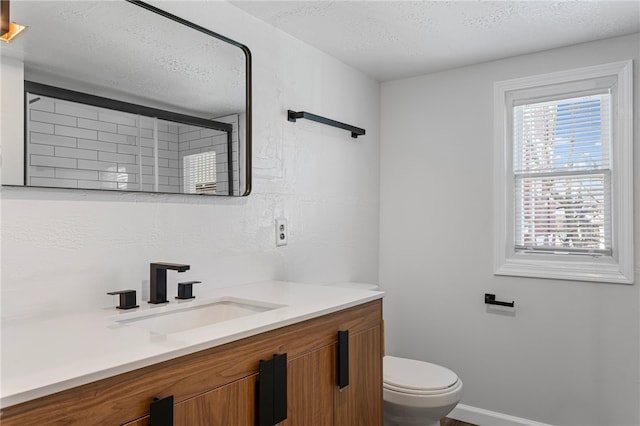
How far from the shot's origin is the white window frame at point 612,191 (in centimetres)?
241

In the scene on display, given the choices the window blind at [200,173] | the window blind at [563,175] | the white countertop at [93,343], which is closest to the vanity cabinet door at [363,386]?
the white countertop at [93,343]

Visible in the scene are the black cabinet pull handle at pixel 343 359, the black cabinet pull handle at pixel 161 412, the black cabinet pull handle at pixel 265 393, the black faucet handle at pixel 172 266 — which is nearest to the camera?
the black cabinet pull handle at pixel 161 412

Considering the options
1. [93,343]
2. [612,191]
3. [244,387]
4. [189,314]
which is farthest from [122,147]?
[612,191]

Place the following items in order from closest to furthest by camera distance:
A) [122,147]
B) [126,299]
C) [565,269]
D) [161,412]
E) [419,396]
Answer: [161,412]
[126,299]
[122,147]
[419,396]
[565,269]

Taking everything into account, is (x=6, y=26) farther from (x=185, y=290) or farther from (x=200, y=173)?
(x=185, y=290)

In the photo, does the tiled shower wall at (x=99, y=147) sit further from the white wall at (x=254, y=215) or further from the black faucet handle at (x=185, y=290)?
the black faucet handle at (x=185, y=290)

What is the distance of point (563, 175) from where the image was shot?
263cm

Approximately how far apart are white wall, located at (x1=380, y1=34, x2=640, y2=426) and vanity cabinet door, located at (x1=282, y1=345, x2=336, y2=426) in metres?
1.56

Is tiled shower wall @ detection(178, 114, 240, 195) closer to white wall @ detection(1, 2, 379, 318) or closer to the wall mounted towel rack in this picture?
white wall @ detection(1, 2, 379, 318)

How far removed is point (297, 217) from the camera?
2.43 m

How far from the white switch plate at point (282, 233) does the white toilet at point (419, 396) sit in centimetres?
85

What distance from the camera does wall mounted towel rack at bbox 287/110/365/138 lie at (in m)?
2.37

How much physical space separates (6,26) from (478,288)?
8.62 ft

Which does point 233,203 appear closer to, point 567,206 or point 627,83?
point 567,206
